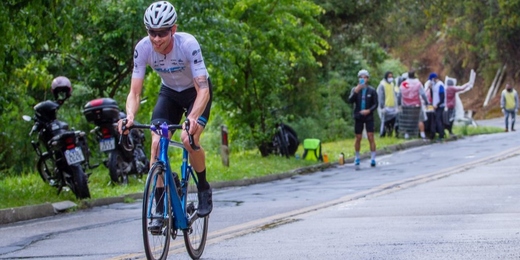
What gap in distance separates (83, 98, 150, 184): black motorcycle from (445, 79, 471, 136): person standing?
16532 mm

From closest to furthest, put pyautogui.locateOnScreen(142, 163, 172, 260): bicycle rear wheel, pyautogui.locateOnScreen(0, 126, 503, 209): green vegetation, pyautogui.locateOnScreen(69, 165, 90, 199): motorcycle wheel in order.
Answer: pyautogui.locateOnScreen(142, 163, 172, 260): bicycle rear wheel → pyautogui.locateOnScreen(69, 165, 90, 199): motorcycle wheel → pyautogui.locateOnScreen(0, 126, 503, 209): green vegetation

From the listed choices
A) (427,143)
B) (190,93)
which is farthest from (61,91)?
(427,143)

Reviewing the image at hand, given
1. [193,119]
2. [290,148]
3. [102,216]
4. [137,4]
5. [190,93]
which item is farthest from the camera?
[290,148]

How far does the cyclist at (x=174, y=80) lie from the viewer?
26.3 ft

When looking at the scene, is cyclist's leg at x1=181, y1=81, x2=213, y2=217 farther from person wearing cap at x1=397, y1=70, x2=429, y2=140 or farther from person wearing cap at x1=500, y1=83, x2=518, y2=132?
person wearing cap at x1=500, y1=83, x2=518, y2=132

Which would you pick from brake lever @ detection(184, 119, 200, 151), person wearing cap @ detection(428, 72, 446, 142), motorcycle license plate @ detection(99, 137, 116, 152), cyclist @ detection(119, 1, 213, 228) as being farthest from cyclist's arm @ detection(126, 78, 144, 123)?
person wearing cap @ detection(428, 72, 446, 142)

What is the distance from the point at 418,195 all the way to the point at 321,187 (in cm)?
304

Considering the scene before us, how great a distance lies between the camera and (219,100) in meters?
24.4

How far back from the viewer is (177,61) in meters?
8.27

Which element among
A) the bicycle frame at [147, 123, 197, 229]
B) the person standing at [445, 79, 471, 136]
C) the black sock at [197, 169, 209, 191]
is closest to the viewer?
the bicycle frame at [147, 123, 197, 229]

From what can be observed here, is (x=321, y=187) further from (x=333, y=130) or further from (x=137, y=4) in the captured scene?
(x=333, y=130)

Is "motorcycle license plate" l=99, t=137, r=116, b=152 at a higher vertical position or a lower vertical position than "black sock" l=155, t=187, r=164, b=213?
higher

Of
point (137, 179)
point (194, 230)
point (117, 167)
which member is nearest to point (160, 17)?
point (194, 230)

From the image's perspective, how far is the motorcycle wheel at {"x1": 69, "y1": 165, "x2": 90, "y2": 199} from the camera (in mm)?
14547
